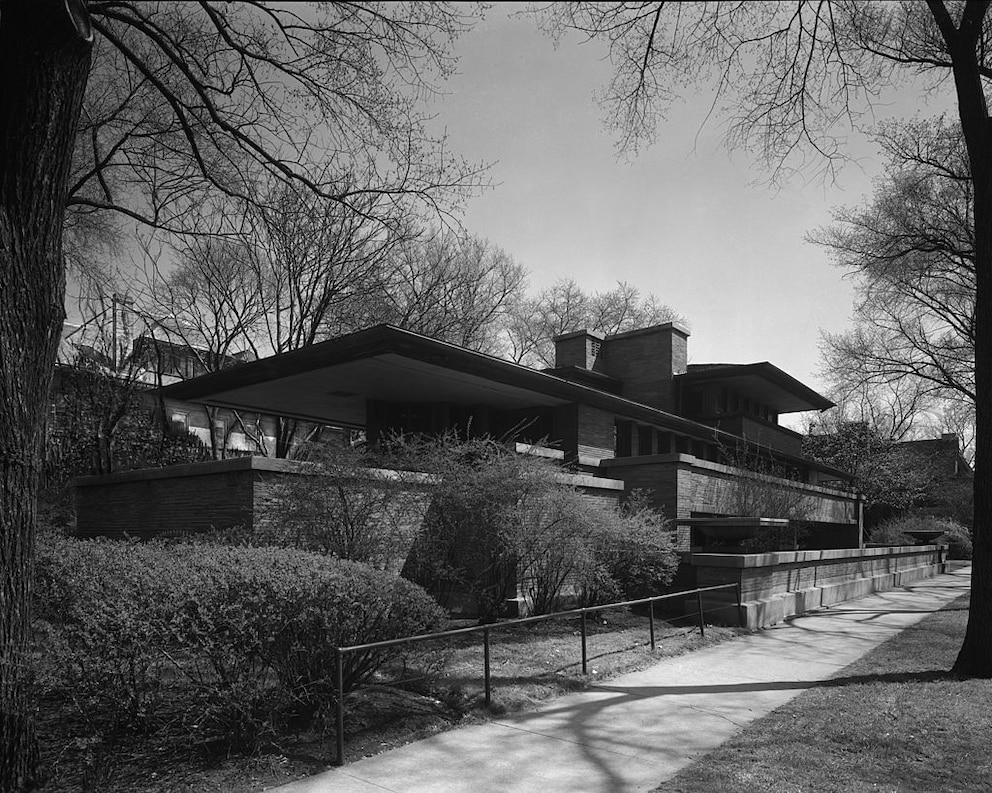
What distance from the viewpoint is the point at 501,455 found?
41.9ft

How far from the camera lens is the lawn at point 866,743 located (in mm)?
5539

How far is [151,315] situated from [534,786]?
2401 cm

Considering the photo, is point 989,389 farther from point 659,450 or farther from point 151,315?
point 151,315

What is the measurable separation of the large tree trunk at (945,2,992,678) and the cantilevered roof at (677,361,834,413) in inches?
714

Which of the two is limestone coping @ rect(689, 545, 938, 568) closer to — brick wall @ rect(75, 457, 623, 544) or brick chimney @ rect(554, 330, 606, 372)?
brick wall @ rect(75, 457, 623, 544)

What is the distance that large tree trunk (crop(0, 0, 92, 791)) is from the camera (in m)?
5.30

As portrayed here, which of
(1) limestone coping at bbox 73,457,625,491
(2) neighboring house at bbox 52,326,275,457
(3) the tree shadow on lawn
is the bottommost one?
(3) the tree shadow on lawn

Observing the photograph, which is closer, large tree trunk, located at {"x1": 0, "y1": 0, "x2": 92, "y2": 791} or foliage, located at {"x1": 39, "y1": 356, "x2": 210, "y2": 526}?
large tree trunk, located at {"x1": 0, "y1": 0, "x2": 92, "y2": 791}

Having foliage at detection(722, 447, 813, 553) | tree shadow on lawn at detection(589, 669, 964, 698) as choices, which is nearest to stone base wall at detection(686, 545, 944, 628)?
foliage at detection(722, 447, 813, 553)

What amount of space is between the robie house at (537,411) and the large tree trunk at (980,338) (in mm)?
7511

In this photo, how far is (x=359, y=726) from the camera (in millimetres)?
6637

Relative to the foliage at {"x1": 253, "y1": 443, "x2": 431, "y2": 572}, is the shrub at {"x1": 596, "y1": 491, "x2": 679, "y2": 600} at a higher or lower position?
lower

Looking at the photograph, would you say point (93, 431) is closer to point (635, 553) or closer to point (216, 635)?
point (635, 553)

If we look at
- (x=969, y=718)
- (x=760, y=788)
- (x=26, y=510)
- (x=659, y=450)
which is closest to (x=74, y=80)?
(x=26, y=510)
